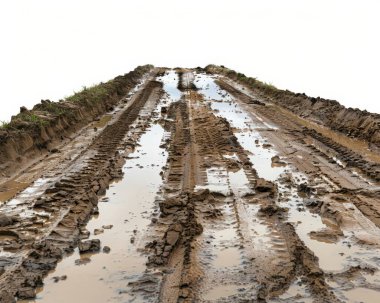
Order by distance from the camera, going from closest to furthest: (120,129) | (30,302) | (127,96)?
(30,302), (120,129), (127,96)

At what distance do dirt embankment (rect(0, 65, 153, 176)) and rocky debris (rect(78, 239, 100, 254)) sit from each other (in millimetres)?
3815

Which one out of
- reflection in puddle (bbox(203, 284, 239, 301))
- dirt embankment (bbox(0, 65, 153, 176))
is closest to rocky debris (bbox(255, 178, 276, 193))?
reflection in puddle (bbox(203, 284, 239, 301))

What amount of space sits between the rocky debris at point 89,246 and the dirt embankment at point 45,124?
3815mm

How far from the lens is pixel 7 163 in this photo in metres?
8.95

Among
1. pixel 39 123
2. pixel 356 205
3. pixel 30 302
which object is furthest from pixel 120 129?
pixel 30 302

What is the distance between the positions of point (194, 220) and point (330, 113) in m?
9.91

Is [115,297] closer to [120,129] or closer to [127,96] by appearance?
[120,129]

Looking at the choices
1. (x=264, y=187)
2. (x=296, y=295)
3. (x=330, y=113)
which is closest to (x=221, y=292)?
(x=296, y=295)

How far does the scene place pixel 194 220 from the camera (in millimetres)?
6180

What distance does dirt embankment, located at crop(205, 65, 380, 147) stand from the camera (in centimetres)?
1208

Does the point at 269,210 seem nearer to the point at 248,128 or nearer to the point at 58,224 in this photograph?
the point at 58,224

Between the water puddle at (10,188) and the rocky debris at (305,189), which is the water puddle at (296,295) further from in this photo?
the water puddle at (10,188)

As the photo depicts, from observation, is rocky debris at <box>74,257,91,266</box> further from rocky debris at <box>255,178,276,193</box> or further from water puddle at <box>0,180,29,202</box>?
rocky debris at <box>255,178,276,193</box>

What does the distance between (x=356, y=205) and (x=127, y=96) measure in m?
13.6
